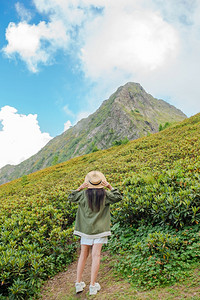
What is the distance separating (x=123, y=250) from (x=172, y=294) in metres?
2.12

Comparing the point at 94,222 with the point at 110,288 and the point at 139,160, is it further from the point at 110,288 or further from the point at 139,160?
the point at 139,160

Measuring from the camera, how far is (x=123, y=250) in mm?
5484

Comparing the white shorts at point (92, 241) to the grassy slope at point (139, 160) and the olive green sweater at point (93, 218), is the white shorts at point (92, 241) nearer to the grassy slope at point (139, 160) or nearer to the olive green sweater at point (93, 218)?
the olive green sweater at point (93, 218)

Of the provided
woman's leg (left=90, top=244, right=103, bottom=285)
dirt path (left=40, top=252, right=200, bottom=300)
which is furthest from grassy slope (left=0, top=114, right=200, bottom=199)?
woman's leg (left=90, top=244, right=103, bottom=285)

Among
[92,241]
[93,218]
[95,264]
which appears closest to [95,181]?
[93,218]

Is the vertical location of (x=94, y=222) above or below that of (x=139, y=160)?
below

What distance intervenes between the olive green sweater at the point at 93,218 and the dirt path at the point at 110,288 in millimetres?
1140

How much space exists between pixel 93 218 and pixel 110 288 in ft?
5.11

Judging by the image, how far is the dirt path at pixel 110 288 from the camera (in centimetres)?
349

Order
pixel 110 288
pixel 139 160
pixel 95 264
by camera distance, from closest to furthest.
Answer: pixel 95 264 < pixel 110 288 < pixel 139 160

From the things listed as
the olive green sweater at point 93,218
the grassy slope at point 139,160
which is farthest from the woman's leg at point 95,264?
the grassy slope at point 139,160

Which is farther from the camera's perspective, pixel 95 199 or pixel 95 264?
pixel 95 199

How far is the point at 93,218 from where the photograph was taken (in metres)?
4.22

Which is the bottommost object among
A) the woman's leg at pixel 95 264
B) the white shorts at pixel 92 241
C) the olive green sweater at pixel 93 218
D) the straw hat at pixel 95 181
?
the woman's leg at pixel 95 264
